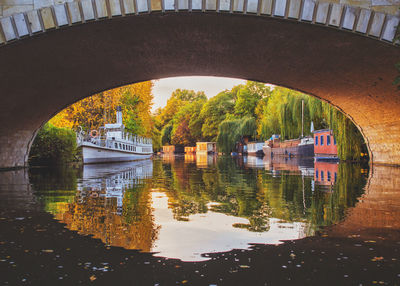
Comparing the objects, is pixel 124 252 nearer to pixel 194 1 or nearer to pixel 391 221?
pixel 391 221

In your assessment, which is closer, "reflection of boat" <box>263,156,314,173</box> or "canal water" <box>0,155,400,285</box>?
"canal water" <box>0,155,400,285</box>

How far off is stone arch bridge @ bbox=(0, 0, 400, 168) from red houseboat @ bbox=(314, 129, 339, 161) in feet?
22.9

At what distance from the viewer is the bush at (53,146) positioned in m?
17.1

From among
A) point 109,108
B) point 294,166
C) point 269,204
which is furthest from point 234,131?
point 269,204

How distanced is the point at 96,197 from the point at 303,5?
4627mm

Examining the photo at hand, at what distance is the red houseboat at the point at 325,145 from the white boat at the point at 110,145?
1290 centimetres

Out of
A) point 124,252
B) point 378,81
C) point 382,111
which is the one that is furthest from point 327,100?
point 124,252

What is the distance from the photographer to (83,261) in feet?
8.00

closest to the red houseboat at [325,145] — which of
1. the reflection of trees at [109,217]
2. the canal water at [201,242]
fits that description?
the canal water at [201,242]

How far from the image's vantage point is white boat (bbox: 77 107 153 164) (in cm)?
1903

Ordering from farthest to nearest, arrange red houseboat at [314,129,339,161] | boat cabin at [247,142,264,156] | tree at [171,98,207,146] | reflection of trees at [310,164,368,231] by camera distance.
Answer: tree at [171,98,207,146], boat cabin at [247,142,264,156], red houseboat at [314,129,339,161], reflection of trees at [310,164,368,231]

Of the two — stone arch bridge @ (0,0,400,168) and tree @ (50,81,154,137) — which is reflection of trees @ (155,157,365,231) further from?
tree @ (50,81,154,137)

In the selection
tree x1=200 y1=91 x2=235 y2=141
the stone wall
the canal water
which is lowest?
the canal water

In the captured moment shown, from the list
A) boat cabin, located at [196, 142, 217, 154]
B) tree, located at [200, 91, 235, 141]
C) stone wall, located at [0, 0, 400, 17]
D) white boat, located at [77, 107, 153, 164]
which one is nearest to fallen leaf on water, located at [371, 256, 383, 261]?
stone wall, located at [0, 0, 400, 17]
